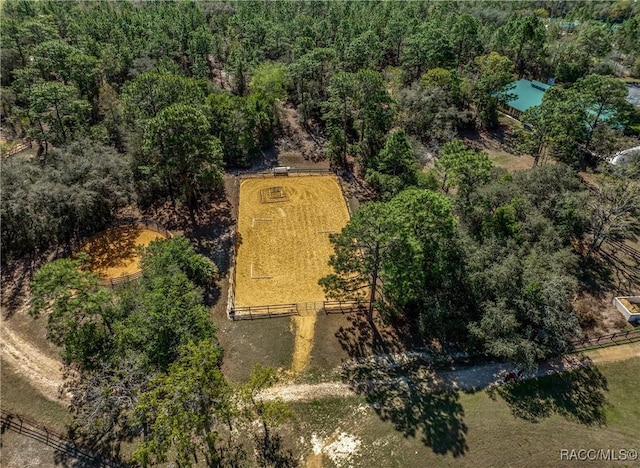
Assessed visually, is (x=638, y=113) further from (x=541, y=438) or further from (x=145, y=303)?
(x=145, y=303)

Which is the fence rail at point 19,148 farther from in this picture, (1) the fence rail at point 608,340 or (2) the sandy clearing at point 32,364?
(1) the fence rail at point 608,340

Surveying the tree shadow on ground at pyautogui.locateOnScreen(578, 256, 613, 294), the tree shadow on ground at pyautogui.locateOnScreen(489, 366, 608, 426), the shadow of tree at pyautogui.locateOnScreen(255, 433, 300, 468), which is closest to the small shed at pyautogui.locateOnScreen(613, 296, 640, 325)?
the tree shadow on ground at pyautogui.locateOnScreen(578, 256, 613, 294)

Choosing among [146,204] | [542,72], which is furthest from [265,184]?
[542,72]

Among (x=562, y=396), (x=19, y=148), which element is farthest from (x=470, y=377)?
(x=19, y=148)

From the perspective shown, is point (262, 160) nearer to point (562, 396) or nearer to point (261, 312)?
point (261, 312)

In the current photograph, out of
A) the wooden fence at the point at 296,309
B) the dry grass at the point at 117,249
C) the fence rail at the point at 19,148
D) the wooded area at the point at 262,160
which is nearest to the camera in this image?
the wooded area at the point at 262,160

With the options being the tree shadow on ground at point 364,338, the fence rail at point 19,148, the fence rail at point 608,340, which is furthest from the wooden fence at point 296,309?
the fence rail at point 19,148
